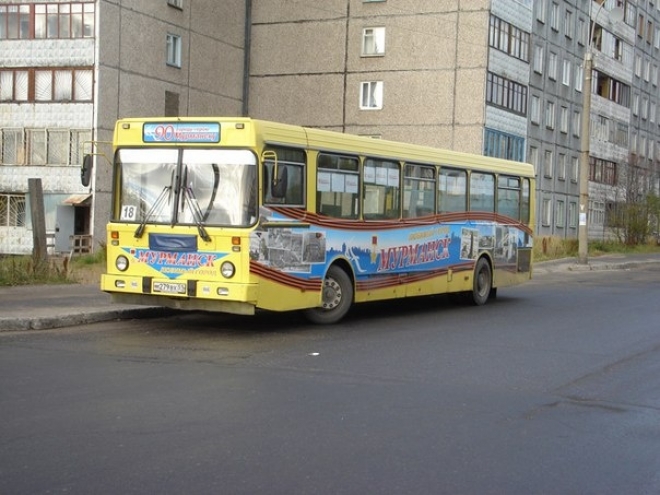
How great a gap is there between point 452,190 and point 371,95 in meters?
32.3

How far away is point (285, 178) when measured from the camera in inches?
514

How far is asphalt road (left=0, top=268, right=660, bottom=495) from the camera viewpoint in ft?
19.3

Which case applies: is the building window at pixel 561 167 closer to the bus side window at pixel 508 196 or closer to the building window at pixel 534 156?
the building window at pixel 534 156

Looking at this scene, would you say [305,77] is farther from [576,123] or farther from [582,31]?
[582,31]

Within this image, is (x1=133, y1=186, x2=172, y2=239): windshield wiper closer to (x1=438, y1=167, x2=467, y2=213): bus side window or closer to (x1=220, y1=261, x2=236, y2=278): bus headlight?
(x1=220, y1=261, x2=236, y2=278): bus headlight

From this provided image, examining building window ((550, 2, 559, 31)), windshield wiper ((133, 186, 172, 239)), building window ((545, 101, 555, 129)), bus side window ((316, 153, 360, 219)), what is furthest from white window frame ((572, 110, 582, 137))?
windshield wiper ((133, 186, 172, 239))

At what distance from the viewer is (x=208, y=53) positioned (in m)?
48.3

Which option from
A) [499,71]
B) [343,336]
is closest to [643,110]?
[499,71]

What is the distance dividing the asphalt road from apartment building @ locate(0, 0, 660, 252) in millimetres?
28752

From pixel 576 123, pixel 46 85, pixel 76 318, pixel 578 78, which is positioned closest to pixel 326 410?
pixel 76 318

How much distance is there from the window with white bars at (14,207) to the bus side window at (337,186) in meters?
32.3

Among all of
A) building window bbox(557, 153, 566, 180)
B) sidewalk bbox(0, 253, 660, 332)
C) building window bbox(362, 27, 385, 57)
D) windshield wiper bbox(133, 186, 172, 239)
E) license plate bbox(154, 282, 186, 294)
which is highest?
building window bbox(362, 27, 385, 57)

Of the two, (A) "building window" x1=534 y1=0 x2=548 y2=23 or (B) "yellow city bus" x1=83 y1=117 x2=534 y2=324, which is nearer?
(B) "yellow city bus" x1=83 y1=117 x2=534 y2=324

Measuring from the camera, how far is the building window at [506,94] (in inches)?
1857
